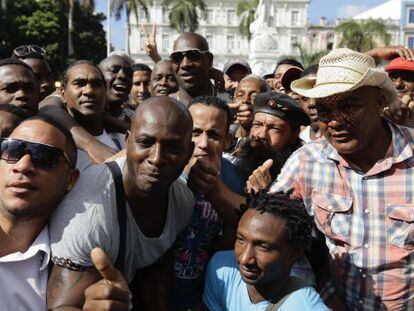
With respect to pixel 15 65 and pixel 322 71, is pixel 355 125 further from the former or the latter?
pixel 15 65

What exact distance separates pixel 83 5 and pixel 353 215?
43627 mm

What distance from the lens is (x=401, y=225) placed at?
2.88 metres

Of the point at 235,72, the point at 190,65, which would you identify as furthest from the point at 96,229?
the point at 235,72

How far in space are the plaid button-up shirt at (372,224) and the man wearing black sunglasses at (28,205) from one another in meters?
1.50

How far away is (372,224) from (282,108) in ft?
5.38

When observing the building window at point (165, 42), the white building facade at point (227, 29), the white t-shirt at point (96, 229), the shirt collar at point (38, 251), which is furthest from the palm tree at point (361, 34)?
the shirt collar at point (38, 251)

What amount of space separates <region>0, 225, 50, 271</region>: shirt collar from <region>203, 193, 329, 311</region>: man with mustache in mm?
910

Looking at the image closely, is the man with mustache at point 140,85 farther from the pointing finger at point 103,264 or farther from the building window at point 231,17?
the building window at point 231,17

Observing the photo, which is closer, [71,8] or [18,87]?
[18,87]

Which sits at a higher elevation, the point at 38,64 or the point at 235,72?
the point at 38,64

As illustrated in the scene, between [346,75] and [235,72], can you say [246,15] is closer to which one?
[235,72]

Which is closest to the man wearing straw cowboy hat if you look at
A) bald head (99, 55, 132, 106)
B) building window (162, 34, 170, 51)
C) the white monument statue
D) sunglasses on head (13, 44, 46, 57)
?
bald head (99, 55, 132, 106)

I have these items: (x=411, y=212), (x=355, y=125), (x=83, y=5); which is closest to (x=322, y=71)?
(x=355, y=125)

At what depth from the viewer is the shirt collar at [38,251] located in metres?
2.49
